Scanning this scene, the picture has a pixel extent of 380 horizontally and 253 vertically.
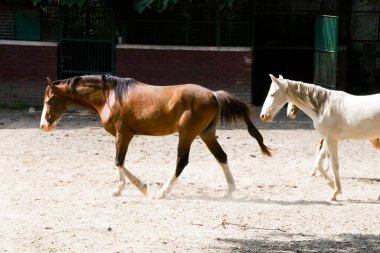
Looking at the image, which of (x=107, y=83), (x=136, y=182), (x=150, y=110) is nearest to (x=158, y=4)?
(x=107, y=83)

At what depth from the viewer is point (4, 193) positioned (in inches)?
423

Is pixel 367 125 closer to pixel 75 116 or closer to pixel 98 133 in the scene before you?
pixel 98 133

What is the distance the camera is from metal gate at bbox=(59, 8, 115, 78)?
18.7 metres

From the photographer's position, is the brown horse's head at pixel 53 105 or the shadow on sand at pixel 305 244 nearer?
the shadow on sand at pixel 305 244

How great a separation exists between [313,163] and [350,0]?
8.97m

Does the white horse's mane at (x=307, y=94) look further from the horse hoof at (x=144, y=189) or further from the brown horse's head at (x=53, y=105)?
the brown horse's head at (x=53, y=105)

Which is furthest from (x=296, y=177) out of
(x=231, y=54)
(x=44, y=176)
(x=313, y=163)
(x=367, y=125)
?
(x=231, y=54)

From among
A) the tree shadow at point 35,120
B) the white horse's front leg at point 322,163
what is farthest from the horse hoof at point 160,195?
the tree shadow at point 35,120

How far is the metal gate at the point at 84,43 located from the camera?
18.7 metres

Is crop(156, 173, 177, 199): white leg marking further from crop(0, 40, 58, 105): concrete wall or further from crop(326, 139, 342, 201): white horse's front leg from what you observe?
crop(0, 40, 58, 105): concrete wall

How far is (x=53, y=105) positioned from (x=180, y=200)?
83.8 inches

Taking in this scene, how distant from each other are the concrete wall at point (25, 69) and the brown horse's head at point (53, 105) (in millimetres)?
7736

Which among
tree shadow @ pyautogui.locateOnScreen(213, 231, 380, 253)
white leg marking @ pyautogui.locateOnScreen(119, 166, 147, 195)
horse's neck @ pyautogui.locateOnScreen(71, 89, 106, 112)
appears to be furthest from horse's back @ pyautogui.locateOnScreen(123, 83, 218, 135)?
tree shadow @ pyautogui.locateOnScreen(213, 231, 380, 253)

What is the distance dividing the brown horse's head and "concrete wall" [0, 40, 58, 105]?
7736 mm
